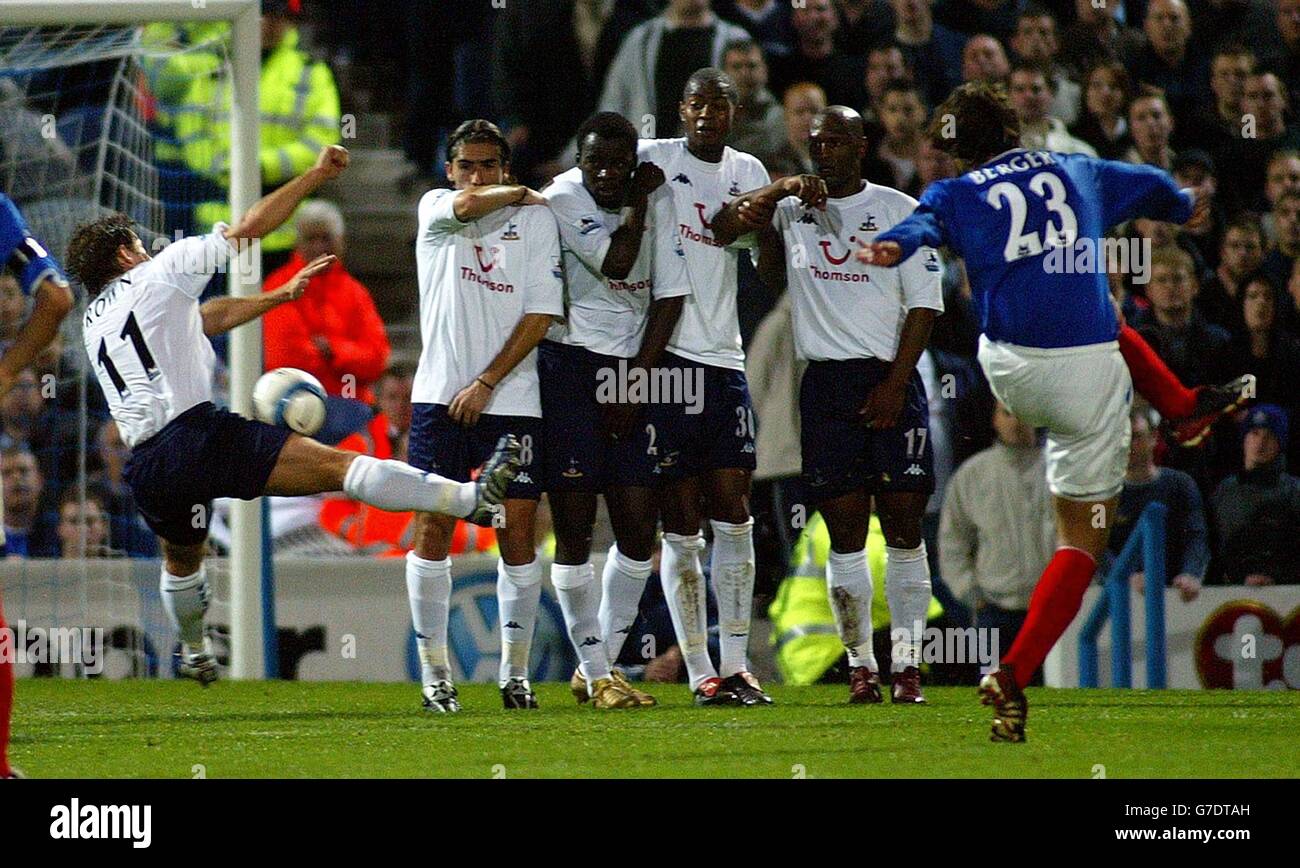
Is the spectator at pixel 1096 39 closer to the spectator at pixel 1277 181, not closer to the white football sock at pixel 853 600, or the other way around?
the spectator at pixel 1277 181

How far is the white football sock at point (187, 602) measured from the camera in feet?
23.9

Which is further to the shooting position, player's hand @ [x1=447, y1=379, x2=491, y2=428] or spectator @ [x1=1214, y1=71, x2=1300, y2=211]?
spectator @ [x1=1214, y1=71, x2=1300, y2=211]

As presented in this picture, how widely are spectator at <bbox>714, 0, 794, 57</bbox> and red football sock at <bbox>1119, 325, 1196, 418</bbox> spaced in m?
5.87

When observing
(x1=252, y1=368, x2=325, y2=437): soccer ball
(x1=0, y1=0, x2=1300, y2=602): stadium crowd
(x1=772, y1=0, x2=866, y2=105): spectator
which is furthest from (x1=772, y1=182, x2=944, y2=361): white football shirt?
(x1=772, y1=0, x2=866, y2=105): spectator

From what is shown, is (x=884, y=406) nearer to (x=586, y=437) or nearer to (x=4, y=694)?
(x=586, y=437)

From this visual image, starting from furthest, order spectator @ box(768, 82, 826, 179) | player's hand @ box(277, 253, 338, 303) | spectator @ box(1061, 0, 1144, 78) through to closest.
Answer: spectator @ box(1061, 0, 1144, 78), spectator @ box(768, 82, 826, 179), player's hand @ box(277, 253, 338, 303)

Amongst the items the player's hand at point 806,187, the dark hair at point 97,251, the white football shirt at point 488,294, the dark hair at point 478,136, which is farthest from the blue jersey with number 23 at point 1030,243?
the dark hair at point 97,251

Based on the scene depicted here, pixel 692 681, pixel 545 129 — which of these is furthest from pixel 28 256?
pixel 545 129

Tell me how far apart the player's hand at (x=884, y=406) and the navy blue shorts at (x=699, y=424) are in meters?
0.44

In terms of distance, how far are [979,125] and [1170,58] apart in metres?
5.96

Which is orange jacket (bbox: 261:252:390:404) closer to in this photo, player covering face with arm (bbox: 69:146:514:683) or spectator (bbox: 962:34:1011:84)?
player covering face with arm (bbox: 69:146:514:683)

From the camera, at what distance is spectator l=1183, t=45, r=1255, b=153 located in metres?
11.1
